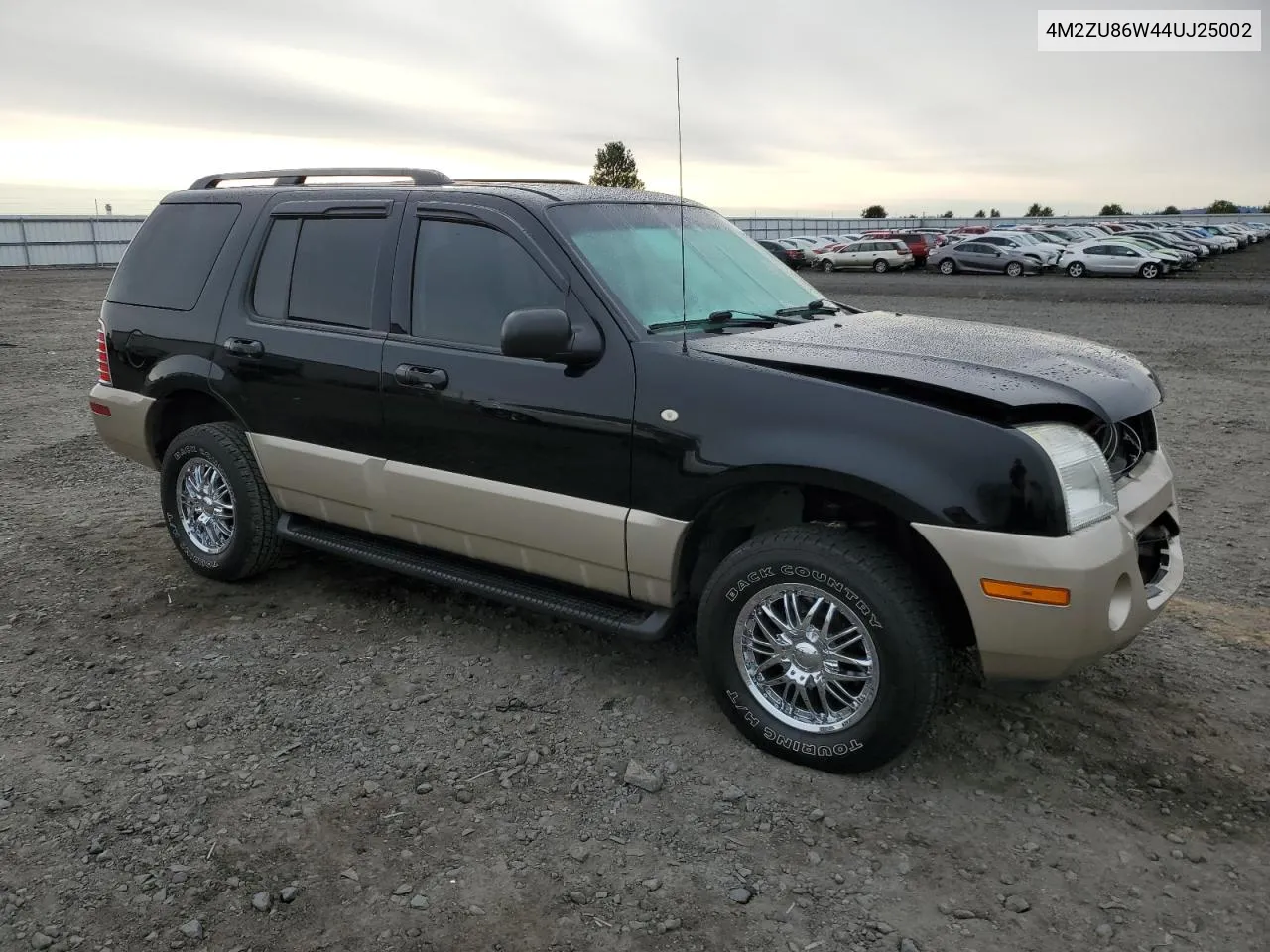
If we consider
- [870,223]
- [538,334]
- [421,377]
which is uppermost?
[870,223]

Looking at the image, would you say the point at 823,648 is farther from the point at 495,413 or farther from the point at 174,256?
the point at 174,256

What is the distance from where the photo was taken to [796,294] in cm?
471

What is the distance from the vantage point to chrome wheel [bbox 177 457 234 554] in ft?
17.2

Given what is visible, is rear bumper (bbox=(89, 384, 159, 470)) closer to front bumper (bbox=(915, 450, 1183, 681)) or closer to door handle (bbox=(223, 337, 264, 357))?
door handle (bbox=(223, 337, 264, 357))

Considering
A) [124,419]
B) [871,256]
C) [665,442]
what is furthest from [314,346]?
[871,256]

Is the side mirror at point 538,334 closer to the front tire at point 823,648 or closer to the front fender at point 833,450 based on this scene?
the front fender at point 833,450

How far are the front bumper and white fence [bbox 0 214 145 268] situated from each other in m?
40.7

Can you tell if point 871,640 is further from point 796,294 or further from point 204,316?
point 204,316

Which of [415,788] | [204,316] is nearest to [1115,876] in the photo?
[415,788]

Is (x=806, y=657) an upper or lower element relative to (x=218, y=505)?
lower

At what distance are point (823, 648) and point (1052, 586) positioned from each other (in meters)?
0.79

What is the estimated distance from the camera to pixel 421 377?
14.0 feet

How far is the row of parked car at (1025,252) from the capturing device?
1331 inches

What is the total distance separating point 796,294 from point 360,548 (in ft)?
7.66
